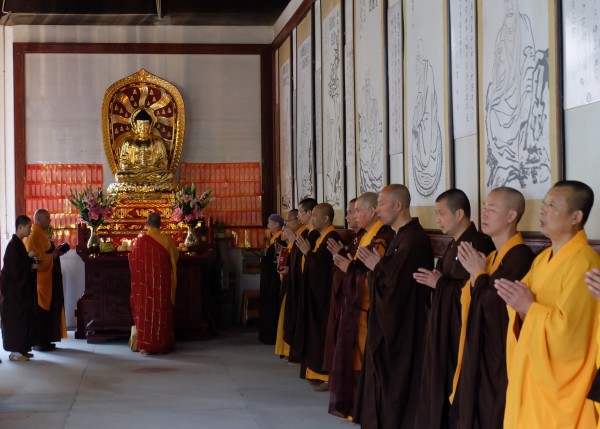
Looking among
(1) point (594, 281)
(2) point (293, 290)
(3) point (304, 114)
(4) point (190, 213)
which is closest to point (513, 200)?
(1) point (594, 281)

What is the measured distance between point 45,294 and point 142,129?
10.7ft

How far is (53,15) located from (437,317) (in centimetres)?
935

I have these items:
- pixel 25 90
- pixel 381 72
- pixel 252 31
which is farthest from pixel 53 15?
pixel 381 72

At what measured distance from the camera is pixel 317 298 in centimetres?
749

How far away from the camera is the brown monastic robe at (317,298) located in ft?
24.3

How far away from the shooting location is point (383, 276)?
5.32 meters

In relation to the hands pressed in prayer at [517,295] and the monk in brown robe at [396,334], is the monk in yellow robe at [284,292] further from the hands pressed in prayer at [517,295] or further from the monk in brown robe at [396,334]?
the hands pressed in prayer at [517,295]

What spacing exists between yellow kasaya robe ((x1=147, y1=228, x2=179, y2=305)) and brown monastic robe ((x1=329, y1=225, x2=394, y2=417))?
12.4 ft

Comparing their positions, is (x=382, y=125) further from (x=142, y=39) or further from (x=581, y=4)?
(x=142, y=39)

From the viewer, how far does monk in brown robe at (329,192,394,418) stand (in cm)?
606

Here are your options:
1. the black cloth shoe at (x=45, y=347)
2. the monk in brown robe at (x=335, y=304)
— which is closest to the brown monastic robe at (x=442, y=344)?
the monk in brown robe at (x=335, y=304)

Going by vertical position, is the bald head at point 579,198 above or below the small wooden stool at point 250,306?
above

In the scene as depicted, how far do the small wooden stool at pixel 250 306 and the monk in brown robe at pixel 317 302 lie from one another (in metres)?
4.34

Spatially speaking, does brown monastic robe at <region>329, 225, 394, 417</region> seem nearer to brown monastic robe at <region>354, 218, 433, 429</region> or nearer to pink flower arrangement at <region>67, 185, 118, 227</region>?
brown monastic robe at <region>354, 218, 433, 429</region>
